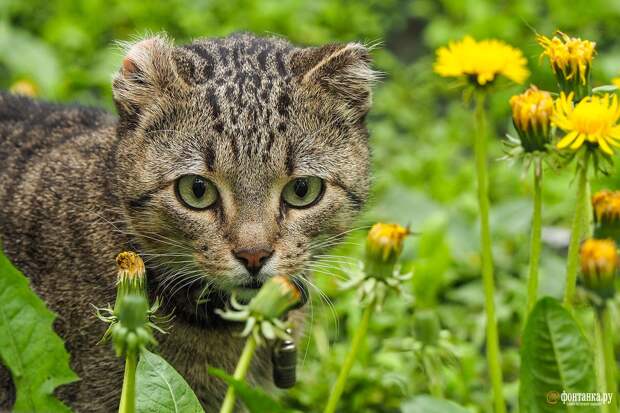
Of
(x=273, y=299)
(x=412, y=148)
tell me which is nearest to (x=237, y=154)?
(x=273, y=299)

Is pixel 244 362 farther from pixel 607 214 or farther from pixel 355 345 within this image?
pixel 607 214

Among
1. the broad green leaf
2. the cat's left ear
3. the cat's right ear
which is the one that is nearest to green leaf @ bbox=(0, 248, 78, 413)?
the cat's right ear

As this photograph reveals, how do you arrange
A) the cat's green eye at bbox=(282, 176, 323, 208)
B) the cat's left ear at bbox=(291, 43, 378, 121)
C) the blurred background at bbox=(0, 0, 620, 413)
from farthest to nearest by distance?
the blurred background at bbox=(0, 0, 620, 413)
the cat's left ear at bbox=(291, 43, 378, 121)
the cat's green eye at bbox=(282, 176, 323, 208)

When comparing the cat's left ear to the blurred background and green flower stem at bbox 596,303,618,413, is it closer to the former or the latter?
the blurred background

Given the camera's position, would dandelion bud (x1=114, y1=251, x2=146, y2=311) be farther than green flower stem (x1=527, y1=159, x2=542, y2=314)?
No

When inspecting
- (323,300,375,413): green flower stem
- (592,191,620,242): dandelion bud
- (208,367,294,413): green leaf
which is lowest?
(208,367,294,413): green leaf

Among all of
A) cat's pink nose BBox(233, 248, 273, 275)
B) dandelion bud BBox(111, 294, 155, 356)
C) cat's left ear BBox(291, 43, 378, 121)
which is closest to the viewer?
dandelion bud BBox(111, 294, 155, 356)

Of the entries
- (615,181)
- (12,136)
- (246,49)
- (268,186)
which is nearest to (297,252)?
(268,186)

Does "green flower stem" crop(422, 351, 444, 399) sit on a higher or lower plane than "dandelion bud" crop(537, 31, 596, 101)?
lower

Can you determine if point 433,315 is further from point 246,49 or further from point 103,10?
point 103,10
